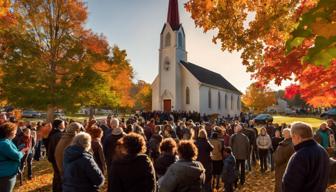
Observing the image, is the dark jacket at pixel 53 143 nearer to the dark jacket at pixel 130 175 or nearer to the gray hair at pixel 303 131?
the dark jacket at pixel 130 175

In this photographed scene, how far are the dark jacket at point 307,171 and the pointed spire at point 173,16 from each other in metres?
37.6

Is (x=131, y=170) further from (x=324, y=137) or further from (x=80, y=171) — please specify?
(x=324, y=137)

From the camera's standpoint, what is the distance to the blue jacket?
4992mm

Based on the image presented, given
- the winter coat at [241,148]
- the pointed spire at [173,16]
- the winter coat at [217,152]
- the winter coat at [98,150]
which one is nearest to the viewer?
the winter coat at [98,150]

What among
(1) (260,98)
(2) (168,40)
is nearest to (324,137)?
(2) (168,40)

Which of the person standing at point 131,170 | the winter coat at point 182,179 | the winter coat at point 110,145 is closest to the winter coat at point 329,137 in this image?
the winter coat at point 110,145

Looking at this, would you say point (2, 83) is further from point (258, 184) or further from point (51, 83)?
point (258, 184)

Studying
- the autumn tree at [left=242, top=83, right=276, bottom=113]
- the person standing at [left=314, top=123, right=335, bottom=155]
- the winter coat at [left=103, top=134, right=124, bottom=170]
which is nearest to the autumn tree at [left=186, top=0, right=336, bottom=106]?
the person standing at [left=314, top=123, right=335, bottom=155]

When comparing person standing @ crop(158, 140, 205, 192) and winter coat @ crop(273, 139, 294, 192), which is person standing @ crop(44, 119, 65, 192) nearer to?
person standing @ crop(158, 140, 205, 192)

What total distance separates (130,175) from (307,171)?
228 centimetres

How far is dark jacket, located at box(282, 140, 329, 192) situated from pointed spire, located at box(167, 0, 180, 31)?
123 ft

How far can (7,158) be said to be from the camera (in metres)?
5.08

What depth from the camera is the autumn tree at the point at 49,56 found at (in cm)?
1669

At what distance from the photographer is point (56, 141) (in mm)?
6633
